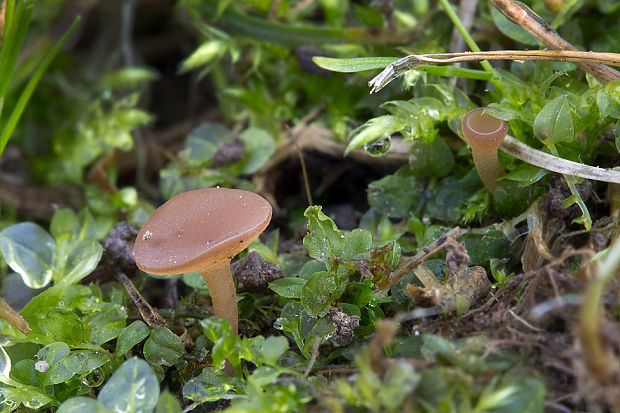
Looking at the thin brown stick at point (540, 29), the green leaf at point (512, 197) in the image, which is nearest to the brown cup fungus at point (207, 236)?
the green leaf at point (512, 197)

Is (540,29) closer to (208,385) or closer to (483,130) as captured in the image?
(483,130)

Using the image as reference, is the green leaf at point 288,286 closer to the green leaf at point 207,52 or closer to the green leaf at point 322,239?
the green leaf at point 322,239

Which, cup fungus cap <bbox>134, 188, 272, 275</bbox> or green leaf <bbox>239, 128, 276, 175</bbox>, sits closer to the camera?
cup fungus cap <bbox>134, 188, 272, 275</bbox>

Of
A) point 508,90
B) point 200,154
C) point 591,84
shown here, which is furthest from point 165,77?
point 591,84

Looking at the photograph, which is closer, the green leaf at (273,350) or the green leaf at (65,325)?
the green leaf at (273,350)

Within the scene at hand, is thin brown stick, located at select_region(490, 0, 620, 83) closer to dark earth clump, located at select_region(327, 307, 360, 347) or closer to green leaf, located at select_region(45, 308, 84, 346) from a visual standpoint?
dark earth clump, located at select_region(327, 307, 360, 347)

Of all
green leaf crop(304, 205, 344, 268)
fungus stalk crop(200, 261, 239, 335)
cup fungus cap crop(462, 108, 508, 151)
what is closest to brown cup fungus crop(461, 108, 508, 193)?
cup fungus cap crop(462, 108, 508, 151)
